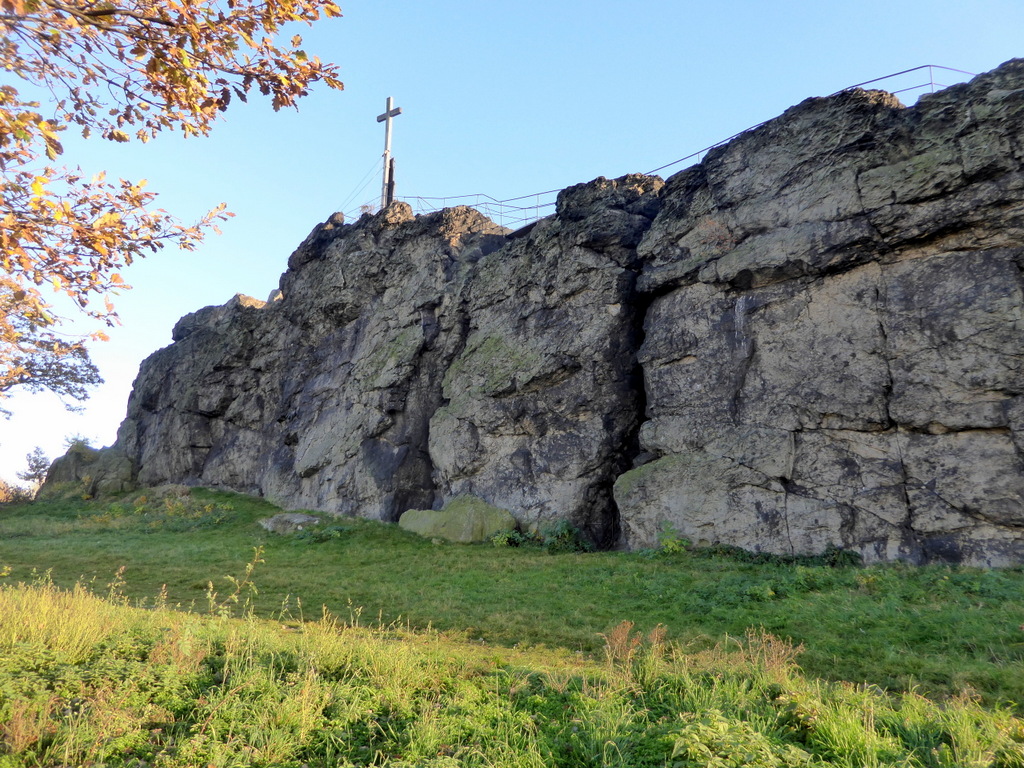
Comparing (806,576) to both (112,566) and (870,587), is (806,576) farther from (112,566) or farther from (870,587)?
(112,566)

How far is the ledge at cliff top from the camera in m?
16.0

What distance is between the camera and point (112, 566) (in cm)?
1897

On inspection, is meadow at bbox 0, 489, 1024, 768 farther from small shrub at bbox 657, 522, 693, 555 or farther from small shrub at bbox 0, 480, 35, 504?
small shrub at bbox 0, 480, 35, 504

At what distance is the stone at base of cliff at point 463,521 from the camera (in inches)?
882

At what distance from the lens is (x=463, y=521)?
22.8 m

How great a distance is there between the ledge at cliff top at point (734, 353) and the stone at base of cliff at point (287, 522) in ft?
5.96

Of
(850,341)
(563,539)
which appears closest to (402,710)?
(563,539)

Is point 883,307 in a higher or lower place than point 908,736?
higher

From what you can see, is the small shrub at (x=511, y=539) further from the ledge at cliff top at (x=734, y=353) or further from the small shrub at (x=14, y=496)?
the small shrub at (x=14, y=496)

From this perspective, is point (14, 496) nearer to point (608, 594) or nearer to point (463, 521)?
point (463, 521)

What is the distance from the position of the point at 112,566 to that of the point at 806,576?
19.5 metres

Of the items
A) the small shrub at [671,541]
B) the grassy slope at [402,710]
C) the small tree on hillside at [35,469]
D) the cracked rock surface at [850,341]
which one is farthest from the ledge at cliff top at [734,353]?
the small tree on hillside at [35,469]

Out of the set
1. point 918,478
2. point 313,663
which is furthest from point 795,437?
point 313,663

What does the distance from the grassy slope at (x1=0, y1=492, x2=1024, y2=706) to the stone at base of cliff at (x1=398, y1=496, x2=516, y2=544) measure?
2.75 feet
